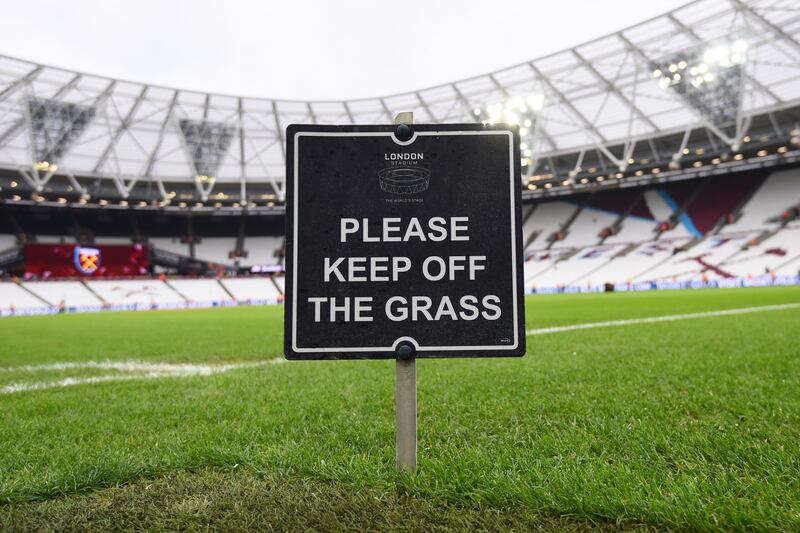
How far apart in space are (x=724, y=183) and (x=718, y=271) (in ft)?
42.0

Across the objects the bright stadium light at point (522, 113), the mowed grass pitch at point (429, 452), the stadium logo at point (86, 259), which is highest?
the bright stadium light at point (522, 113)

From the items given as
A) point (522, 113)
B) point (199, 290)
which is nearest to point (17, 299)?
point (199, 290)

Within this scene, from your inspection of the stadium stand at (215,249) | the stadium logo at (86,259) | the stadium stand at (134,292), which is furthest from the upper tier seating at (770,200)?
the stadium logo at (86,259)

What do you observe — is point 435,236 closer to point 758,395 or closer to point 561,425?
point 561,425

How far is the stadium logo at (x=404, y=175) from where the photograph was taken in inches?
72.2

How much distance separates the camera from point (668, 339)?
6.10 metres

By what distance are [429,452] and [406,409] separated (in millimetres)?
399

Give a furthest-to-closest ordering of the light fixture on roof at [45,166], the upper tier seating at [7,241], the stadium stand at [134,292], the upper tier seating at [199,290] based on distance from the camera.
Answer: the upper tier seating at [7,241] < the upper tier seating at [199,290] < the stadium stand at [134,292] < the light fixture on roof at [45,166]

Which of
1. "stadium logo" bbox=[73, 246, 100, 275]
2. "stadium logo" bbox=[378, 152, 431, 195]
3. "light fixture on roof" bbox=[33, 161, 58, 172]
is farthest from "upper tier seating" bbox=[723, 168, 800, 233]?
"stadium logo" bbox=[73, 246, 100, 275]

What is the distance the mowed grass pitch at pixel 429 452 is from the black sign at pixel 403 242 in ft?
1.50

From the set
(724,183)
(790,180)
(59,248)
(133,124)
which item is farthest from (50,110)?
(790,180)

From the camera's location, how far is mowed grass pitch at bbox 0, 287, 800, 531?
145 cm

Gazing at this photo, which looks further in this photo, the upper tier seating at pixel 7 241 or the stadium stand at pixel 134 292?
the upper tier seating at pixel 7 241

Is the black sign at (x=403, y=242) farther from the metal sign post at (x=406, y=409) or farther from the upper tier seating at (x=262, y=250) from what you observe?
the upper tier seating at (x=262, y=250)
